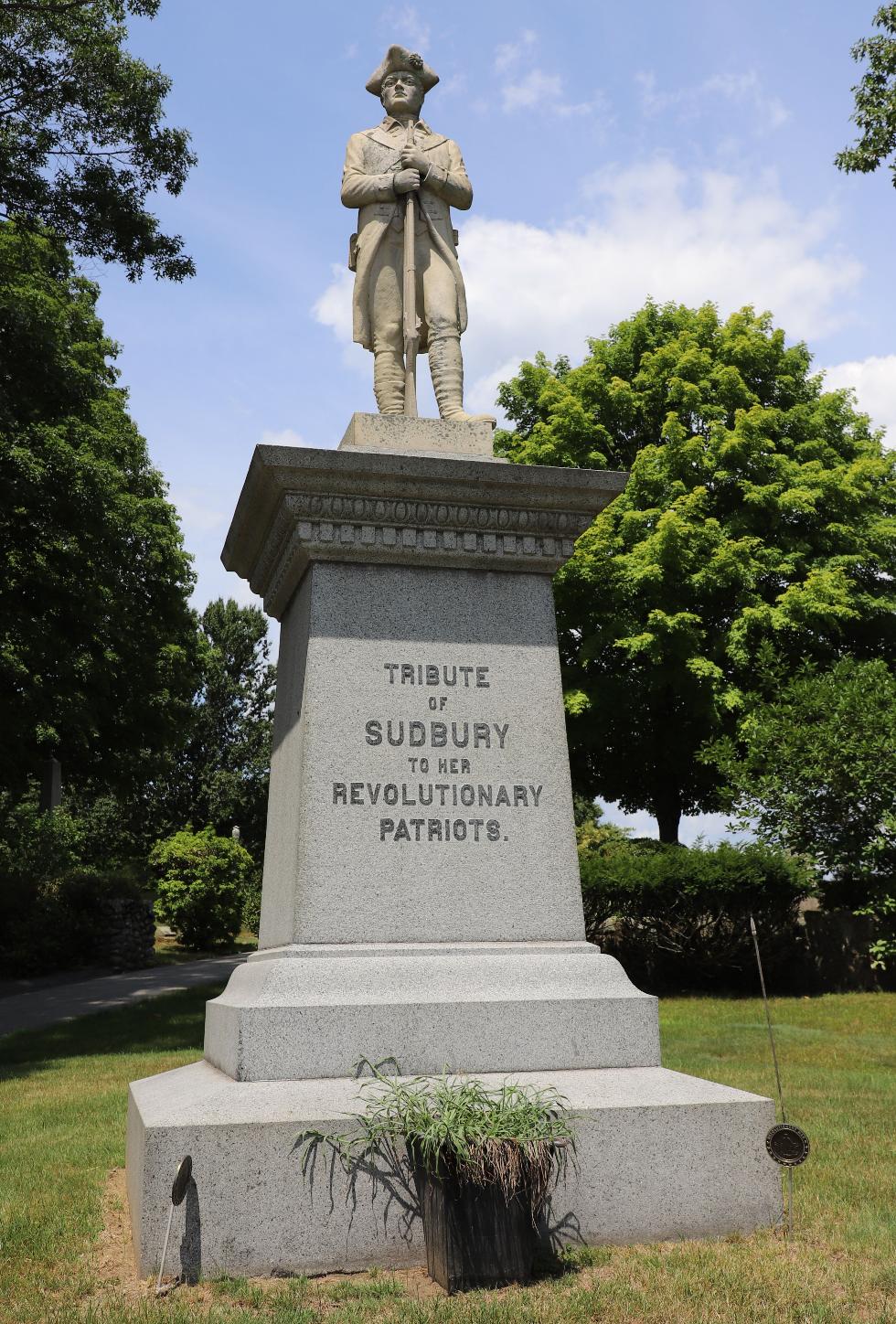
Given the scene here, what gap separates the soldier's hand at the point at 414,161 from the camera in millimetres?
6664

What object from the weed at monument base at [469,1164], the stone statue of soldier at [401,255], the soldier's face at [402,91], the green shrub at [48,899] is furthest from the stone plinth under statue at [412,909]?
the green shrub at [48,899]

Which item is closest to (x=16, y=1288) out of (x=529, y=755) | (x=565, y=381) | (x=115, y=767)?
(x=529, y=755)

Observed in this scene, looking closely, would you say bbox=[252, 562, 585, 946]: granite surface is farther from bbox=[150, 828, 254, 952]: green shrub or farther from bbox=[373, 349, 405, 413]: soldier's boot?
bbox=[150, 828, 254, 952]: green shrub

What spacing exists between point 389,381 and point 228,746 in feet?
133

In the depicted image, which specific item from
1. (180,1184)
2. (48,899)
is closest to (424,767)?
(180,1184)

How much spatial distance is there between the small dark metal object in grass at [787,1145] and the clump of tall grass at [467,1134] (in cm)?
79

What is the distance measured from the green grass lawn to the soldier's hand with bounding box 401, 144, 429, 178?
570cm

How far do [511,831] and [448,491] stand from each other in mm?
1720

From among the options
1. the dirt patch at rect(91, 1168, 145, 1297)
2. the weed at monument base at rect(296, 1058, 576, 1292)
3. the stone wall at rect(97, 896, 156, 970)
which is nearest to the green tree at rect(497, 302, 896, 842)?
the stone wall at rect(97, 896, 156, 970)

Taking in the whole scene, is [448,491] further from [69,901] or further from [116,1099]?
[69,901]

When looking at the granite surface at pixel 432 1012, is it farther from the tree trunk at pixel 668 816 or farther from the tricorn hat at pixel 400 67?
the tree trunk at pixel 668 816

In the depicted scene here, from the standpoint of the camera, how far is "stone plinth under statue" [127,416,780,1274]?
429cm

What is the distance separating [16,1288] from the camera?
163 inches

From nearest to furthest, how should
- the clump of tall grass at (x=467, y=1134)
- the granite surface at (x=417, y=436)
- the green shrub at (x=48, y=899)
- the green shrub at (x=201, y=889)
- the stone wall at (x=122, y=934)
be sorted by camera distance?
1. the clump of tall grass at (x=467, y=1134)
2. the granite surface at (x=417, y=436)
3. the green shrub at (x=48, y=899)
4. the stone wall at (x=122, y=934)
5. the green shrub at (x=201, y=889)
